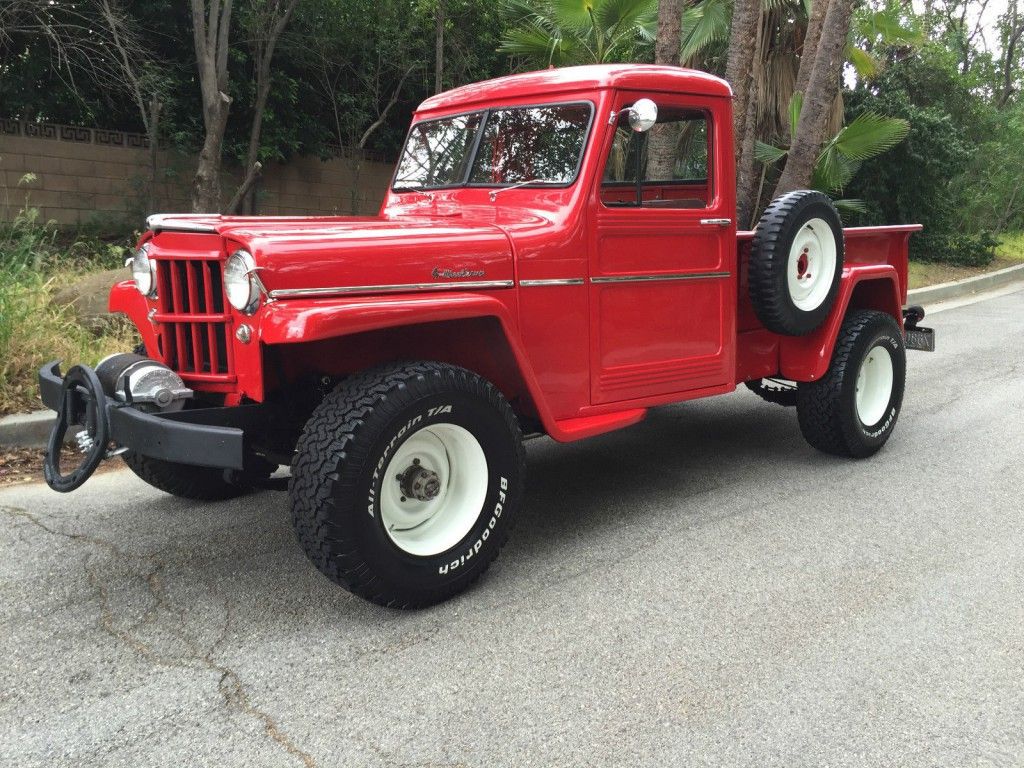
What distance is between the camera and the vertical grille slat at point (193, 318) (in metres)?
3.27

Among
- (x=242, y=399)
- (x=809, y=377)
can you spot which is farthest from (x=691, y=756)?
(x=809, y=377)

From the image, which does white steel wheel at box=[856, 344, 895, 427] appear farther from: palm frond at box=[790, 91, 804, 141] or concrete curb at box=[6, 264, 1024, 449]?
palm frond at box=[790, 91, 804, 141]

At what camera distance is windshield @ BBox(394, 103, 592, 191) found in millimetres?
3943

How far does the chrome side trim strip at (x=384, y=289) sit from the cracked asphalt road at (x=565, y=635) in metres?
1.18

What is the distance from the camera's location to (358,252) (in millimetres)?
3158

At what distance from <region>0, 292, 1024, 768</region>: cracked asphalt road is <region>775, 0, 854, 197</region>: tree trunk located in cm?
512

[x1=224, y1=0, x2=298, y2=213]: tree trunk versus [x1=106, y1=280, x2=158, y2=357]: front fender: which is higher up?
[x1=224, y1=0, x2=298, y2=213]: tree trunk

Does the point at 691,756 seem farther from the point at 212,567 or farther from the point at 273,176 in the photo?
the point at 273,176

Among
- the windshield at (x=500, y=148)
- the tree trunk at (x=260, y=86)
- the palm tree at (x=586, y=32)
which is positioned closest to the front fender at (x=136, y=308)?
the windshield at (x=500, y=148)

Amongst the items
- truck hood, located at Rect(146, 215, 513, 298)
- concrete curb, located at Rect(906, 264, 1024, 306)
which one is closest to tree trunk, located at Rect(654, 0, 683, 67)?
truck hood, located at Rect(146, 215, 513, 298)

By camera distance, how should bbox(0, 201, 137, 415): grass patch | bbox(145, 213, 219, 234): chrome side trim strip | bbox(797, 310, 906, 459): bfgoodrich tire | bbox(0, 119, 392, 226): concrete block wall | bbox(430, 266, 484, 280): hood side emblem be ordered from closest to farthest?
bbox(145, 213, 219, 234): chrome side trim strip
bbox(430, 266, 484, 280): hood side emblem
bbox(797, 310, 906, 459): bfgoodrich tire
bbox(0, 201, 137, 415): grass patch
bbox(0, 119, 392, 226): concrete block wall

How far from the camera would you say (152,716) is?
2572 mm

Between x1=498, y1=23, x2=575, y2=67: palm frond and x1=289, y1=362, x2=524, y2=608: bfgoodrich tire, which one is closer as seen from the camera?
x1=289, y1=362, x2=524, y2=608: bfgoodrich tire

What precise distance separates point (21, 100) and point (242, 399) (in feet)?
34.4
